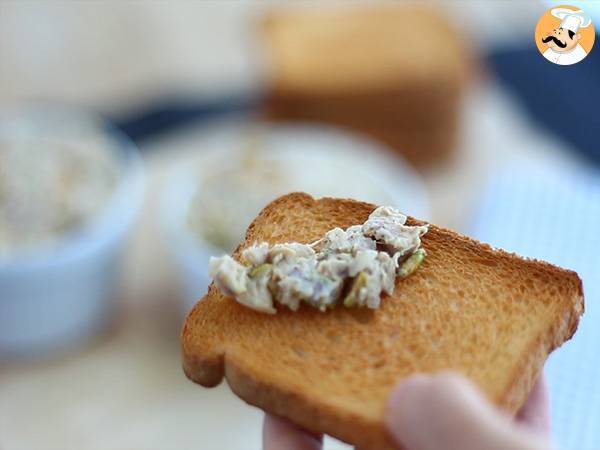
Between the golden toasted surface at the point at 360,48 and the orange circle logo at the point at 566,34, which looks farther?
the golden toasted surface at the point at 360,48

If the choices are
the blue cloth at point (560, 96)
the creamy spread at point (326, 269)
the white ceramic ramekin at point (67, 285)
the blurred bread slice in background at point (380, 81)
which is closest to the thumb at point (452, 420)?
the creamy spread at point (326, 269)

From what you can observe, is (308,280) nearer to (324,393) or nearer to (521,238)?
(324,393)

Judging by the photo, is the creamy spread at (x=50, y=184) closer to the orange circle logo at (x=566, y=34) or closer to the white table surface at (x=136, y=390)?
the white table surface at (x=136, y=390)

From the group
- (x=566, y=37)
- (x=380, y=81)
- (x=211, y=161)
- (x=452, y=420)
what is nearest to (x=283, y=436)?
(x=452, y=420)

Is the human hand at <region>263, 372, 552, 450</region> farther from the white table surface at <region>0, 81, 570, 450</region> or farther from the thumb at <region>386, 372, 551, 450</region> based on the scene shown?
the white table surface at <region>0, 81, 570, 450</region>

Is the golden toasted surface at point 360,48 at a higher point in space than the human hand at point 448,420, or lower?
higher

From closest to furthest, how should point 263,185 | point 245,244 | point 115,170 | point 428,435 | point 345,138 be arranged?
point 428,435 → point 245,244 → point 263,185 → point 115,170 → point 345,138

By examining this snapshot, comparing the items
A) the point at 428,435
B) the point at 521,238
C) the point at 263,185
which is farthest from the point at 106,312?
the point at 428,435
